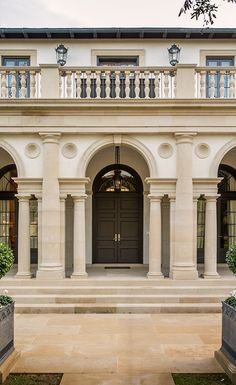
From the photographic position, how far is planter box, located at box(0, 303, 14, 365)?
6.29 meters

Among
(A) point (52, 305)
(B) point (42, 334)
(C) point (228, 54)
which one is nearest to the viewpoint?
(B) point (42, 334)

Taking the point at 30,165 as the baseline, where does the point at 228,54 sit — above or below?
above

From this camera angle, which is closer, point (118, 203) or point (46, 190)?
point (46, 190)

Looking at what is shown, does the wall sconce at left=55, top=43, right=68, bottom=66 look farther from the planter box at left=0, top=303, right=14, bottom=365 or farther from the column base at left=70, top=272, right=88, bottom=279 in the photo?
the planter box at left=0, top=303, right=14, bottom=365

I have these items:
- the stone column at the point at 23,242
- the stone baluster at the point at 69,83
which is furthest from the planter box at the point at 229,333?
the stone baluster at the point at 69,83

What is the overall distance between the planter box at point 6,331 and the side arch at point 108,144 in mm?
5257

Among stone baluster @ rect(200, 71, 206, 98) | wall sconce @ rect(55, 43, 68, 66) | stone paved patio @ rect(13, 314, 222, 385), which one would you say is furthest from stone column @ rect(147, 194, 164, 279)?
wall sconce @ rect(55, 43, 68, 66)

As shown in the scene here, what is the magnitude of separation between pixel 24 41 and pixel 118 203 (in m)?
6.65

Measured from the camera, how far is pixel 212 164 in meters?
11.3

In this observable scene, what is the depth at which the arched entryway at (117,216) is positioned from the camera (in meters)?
14.2

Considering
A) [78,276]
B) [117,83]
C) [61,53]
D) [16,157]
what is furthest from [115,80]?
[78,276]

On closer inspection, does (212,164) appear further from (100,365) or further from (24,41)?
(24,41)

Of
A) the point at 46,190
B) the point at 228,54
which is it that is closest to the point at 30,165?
the point at 46,190

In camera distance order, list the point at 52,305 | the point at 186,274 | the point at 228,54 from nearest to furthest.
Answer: the point at 52,305 → the point at 186,274 → the point at 228,54
